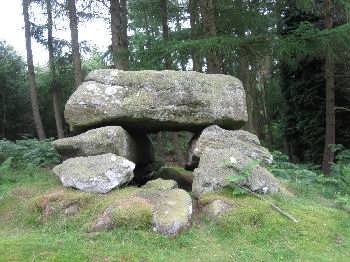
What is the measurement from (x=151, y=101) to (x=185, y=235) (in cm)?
350

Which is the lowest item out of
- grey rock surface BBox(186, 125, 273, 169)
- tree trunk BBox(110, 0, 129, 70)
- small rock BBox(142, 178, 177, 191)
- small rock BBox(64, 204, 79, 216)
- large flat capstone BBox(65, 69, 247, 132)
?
small rock BBox(64, 204, 79, 216)

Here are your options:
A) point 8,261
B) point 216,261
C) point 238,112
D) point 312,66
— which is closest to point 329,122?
point 238,112

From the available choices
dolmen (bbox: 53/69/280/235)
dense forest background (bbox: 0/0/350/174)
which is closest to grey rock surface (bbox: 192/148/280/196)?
dolmen (bbox: 53/69/280/235)

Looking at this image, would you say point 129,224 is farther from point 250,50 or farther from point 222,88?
point 250,50

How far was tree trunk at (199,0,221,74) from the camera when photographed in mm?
12461

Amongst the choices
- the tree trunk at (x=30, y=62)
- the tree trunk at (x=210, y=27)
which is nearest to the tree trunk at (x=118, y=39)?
the tree trunk at (x=210, y=27)

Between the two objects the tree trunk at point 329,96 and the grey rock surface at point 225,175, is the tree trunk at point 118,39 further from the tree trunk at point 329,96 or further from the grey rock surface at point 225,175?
the grey rock surface at point 225,175

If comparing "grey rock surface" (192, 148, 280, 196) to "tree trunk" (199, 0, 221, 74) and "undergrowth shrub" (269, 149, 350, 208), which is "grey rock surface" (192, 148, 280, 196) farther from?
"tree trunk" (199, 0, 221, 74)

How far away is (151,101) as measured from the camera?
9.03 meters

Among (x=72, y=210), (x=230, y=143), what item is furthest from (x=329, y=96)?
(x=72, y=210)

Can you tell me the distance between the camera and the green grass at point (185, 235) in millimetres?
5703

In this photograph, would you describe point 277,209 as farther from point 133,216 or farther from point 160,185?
point 133,216

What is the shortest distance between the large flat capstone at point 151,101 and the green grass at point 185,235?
190 centimetres

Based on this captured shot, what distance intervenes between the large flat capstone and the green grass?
74.9 inches
